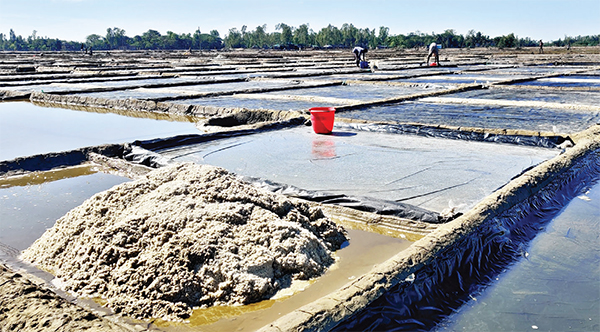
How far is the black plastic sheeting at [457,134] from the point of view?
5.00m

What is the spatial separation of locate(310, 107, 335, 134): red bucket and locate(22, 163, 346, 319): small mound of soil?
2675mm

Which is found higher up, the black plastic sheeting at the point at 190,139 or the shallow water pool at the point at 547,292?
the black plastic sheeting at the point at 190,139

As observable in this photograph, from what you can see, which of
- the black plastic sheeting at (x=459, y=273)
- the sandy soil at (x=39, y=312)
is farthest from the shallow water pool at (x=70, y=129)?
the black plastic sheeting at (x=459, y=273)

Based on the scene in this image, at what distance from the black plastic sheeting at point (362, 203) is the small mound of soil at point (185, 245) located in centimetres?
39

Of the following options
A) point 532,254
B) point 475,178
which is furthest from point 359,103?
point 532,254

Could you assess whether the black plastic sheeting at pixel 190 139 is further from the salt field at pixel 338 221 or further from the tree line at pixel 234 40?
the tree line at pixel 234 40

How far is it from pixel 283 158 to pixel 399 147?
117 centimetres

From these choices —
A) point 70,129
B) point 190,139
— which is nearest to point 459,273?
point 190,139

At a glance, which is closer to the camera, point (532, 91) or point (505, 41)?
point (532, 91)

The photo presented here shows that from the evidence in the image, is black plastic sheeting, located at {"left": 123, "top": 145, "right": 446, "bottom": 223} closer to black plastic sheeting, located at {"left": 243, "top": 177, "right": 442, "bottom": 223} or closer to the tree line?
black plastic sheeting, located at {"left": 243, "top": 177, "right": 442, "bottom": 223}

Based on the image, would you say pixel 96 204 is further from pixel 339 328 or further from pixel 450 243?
pixel 450 243

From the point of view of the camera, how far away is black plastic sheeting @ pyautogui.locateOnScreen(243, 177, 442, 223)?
297 centimetres

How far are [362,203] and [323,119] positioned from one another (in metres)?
2.42

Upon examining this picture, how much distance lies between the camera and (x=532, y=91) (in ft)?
31.8
